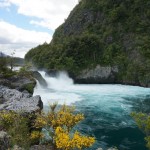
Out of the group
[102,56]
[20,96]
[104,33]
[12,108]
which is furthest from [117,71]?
[12,108]

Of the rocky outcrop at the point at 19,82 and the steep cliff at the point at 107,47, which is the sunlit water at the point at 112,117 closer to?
the rocky outcrop at the point at 19,82

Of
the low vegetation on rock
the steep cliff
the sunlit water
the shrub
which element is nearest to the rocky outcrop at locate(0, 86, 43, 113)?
the sunlit water

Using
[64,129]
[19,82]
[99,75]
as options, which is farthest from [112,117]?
[99,75]

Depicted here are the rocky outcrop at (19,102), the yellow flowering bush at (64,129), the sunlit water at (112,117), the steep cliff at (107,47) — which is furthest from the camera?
the steep cliff at (107,47)

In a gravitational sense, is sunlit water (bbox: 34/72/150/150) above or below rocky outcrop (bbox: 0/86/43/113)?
below

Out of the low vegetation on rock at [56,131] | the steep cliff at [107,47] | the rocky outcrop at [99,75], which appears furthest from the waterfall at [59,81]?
the low vegetation on rock at [56,131]

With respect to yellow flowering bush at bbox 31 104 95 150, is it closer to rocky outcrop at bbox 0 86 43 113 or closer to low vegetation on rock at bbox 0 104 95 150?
low vegetation on rock at bbox 0 104 95 150

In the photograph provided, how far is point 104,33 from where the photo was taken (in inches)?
3305

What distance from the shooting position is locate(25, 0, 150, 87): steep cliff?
7050 centimetres

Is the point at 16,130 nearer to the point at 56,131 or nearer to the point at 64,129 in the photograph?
the point at 64,129

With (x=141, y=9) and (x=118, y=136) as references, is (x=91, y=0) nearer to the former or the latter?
(x=141, y=9)

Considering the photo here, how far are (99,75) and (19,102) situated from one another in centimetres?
4561

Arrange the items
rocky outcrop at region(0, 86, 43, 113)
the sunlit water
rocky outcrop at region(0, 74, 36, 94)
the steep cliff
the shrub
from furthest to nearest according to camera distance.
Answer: the steep cliff < rocky outcrop at region(0, 74, 36, 94) < the sunlit water < rocky outcrop at region(0, 86, 43, 113) < the shrub

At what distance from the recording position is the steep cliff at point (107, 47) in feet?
231
